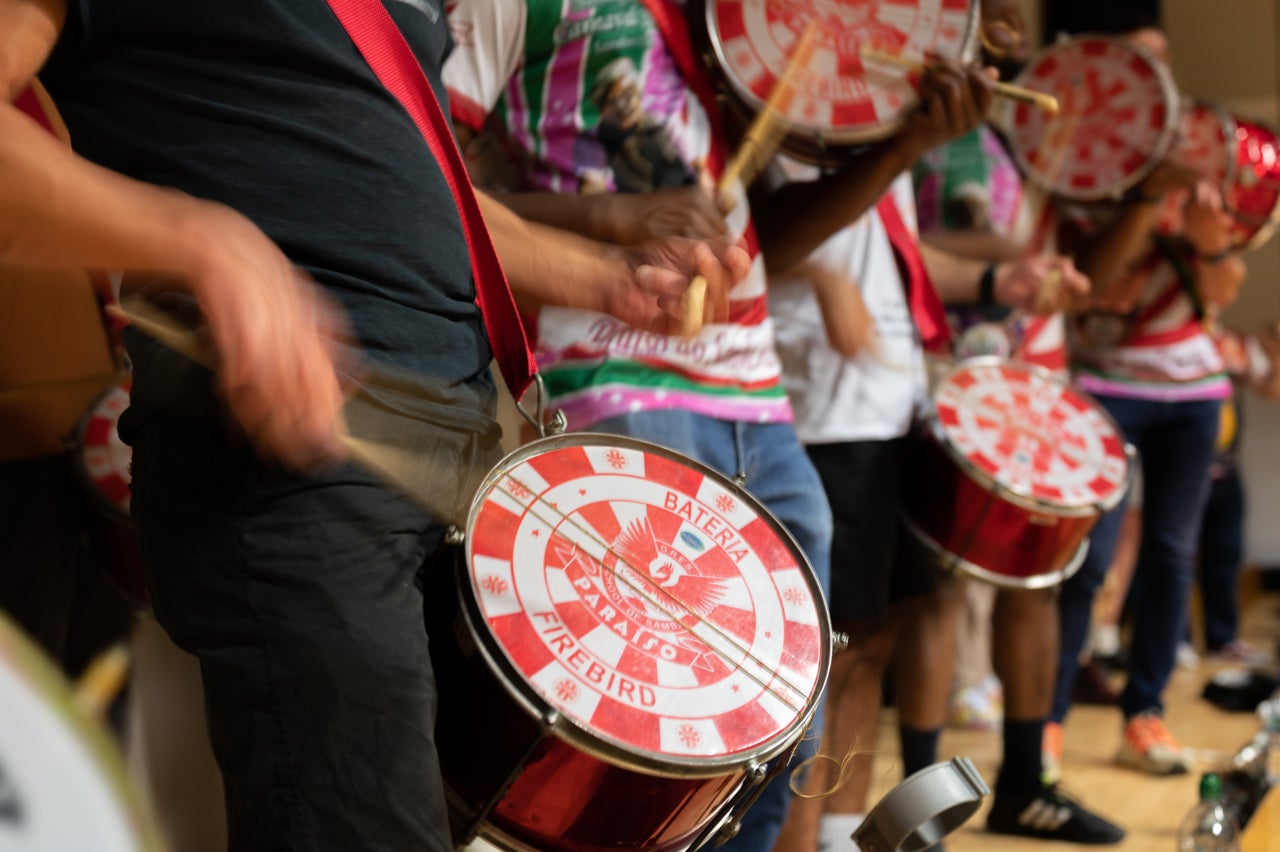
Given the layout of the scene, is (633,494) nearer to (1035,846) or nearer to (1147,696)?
(1035,846)

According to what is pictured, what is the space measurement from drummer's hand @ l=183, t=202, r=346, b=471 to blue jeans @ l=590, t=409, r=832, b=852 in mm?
685

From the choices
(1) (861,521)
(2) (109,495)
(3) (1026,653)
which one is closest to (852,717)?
(1) (861,521)

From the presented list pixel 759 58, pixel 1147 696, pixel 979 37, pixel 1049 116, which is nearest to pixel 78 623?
pixel 759 58

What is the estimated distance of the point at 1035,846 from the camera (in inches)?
102

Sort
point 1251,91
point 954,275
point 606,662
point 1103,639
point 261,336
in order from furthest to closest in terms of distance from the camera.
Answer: point 1251,91, point 1103,639, point 954,275, point 606,662, point 261,336

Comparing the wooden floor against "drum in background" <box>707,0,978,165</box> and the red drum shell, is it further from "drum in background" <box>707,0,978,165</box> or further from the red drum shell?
"drum in background" <box>707,0,978,165</box>

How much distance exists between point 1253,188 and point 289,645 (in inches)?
126

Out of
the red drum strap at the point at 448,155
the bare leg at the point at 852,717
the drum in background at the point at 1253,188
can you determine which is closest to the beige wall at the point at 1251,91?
the drum in background at the point at 1253,188

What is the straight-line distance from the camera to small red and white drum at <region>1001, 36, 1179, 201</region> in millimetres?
2826

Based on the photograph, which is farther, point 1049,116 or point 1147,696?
point 1147,696

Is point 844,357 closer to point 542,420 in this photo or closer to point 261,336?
point 542,420

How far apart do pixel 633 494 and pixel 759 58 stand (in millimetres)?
763

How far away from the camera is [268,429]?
0.85m

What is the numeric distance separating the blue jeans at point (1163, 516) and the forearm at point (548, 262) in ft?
7.80
